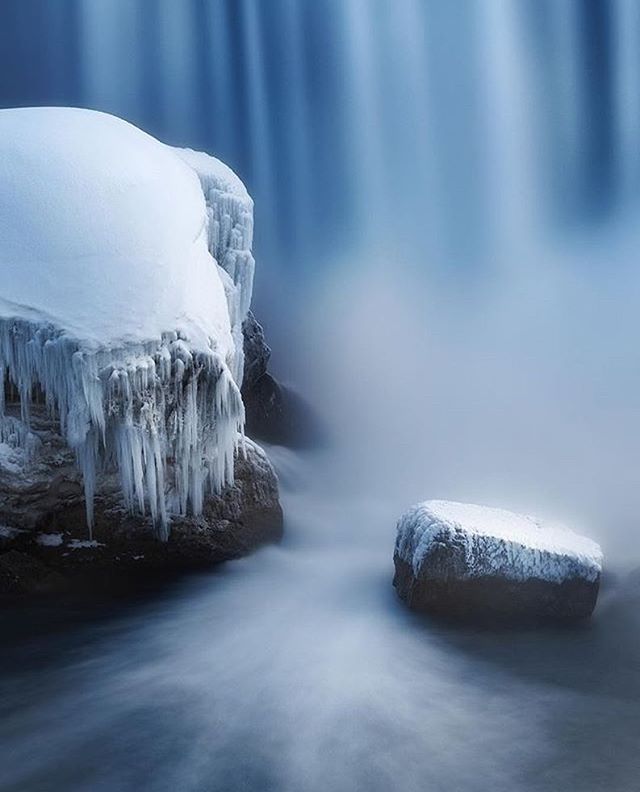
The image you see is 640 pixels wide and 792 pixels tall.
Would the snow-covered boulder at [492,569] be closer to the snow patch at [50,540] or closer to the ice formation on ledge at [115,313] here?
the ice formation on ledge at [115,313]

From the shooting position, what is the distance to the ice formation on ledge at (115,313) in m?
4.16

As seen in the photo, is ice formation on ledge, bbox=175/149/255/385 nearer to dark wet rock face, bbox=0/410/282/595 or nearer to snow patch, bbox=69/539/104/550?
dark wet rock face, bbox=0/410/282/595

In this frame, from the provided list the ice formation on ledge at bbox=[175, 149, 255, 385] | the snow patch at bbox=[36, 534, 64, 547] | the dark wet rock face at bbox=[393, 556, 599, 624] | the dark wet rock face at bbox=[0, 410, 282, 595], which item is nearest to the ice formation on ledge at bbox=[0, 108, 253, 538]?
the dark wet rock face at bbox=[0, 410, 282, 595]

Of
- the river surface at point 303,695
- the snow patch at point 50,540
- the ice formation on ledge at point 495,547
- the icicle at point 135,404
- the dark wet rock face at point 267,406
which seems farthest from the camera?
the dark wet rock face at point 267,406

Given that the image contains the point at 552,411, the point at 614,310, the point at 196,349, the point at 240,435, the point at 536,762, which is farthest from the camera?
the point at 614,310

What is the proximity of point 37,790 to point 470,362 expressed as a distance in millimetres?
13560

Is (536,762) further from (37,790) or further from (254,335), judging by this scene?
(254,335)

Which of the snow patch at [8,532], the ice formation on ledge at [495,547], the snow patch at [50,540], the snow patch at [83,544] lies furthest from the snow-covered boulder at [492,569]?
the snow patch at [8,532]

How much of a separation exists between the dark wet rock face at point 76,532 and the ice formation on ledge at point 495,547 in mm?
1580

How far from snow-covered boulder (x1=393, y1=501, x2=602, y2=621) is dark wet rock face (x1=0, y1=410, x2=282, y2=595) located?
5.19 ft

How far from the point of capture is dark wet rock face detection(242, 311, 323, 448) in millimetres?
9414

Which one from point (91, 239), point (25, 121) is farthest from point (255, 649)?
point (25, 121)

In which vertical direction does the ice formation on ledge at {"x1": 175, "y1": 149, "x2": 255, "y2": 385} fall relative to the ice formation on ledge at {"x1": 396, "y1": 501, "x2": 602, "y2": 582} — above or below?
above

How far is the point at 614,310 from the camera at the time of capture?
15.1 metres
